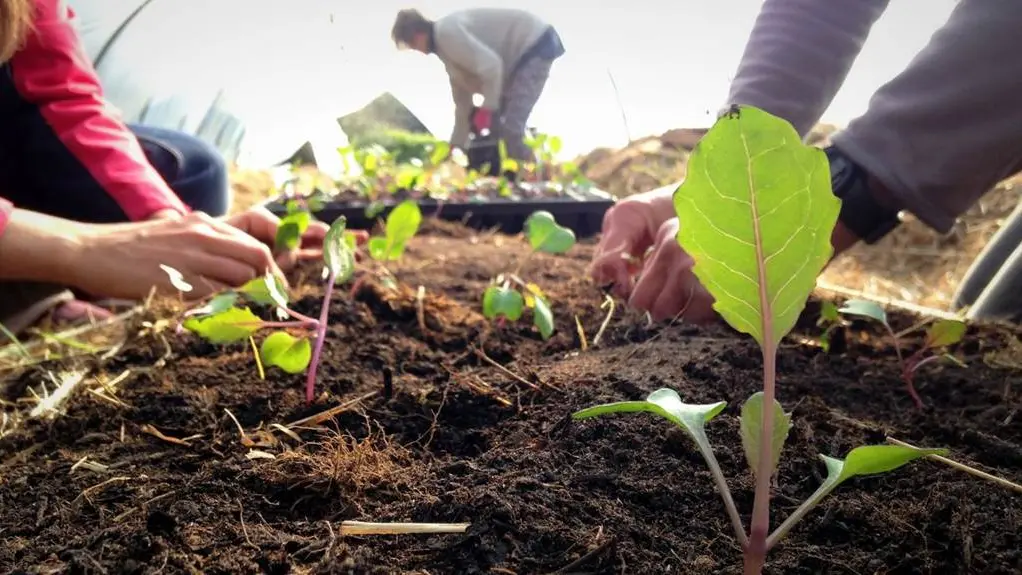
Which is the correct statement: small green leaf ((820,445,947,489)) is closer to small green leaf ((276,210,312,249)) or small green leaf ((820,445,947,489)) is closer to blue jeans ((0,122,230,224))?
small green leaf ((276,210,312,249))

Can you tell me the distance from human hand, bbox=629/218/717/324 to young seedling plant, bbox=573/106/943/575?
1.97 ft

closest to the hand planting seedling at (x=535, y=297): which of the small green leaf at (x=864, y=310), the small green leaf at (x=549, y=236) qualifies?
the small green leaf at (x=549, y=236)

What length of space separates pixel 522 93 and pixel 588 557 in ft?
3.50

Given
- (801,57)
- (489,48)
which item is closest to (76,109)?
(489,48)

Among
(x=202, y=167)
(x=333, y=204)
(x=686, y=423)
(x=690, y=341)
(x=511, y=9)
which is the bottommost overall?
(x=333, y=204)

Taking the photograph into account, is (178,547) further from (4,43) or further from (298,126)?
(4,43)

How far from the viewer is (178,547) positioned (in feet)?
1.84

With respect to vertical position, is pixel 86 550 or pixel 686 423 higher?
pixel 686 423

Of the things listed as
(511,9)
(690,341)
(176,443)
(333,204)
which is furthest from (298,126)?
(333,204)

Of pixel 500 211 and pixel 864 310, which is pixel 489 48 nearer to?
pixel 864 310

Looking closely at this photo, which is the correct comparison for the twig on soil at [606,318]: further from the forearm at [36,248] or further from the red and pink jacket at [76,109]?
the red and pink jacket at [76,109]

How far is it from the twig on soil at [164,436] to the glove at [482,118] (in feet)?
3.57

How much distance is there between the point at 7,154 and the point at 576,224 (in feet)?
6.74

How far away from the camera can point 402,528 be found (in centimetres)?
56
